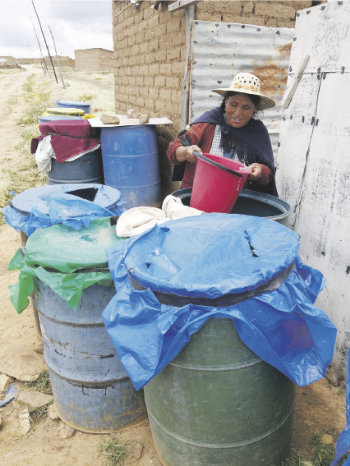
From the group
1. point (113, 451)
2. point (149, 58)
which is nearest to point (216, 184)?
point (113, 451)

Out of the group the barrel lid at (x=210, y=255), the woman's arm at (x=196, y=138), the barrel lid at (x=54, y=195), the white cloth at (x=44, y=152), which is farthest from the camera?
A: the white cloth at (x=44, y=152)

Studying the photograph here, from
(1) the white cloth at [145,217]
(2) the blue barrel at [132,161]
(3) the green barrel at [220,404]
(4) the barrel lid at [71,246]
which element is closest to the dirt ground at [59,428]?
(3) the green barrel at [220,404]

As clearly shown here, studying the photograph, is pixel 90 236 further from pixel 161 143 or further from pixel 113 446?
pixel 161 143

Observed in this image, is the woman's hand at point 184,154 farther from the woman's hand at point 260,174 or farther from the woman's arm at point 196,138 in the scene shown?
the woman's hand at point 260,174

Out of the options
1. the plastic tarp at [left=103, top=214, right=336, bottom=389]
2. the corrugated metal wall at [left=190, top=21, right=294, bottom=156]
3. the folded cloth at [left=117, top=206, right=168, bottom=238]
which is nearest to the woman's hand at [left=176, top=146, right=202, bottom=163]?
the folded cloth at [left=117, top=206, right=168, bottom=238]

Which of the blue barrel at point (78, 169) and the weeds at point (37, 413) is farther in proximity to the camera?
the blue barrel at point (78, 169)

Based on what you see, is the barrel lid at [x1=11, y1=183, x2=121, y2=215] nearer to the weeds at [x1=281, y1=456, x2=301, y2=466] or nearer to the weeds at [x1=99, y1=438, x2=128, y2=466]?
the weeds at [x1=99, y1=438, x2=128, y2=466]

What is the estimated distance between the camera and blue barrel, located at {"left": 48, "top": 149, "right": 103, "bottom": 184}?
4.75 meters

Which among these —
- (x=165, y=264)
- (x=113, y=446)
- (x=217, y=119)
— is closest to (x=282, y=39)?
(x=217, y=119)

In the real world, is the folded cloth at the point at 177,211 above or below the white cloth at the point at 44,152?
above

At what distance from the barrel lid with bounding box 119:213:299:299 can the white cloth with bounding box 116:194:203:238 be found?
21 centimetres

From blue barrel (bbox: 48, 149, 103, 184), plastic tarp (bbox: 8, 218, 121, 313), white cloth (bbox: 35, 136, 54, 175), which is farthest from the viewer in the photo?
blue barrel (bbox: 48, 149, 103, 184)

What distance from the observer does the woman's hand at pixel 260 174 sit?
7.98 ft

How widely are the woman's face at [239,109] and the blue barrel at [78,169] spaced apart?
8.57 ft
